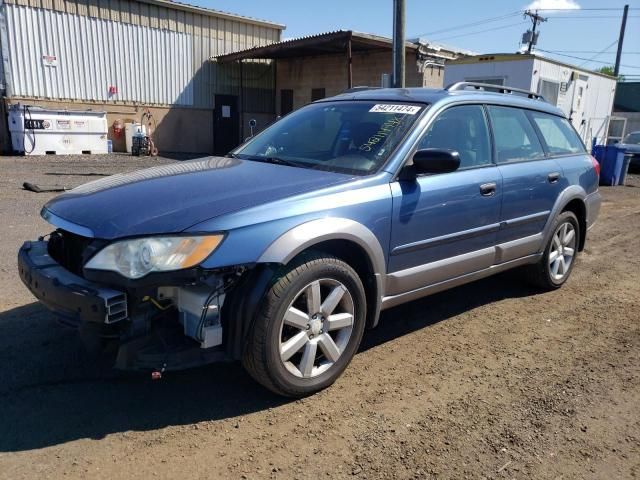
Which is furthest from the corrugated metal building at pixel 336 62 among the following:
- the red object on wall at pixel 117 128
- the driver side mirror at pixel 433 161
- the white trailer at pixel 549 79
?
the driver side mirror at pixel 433 161

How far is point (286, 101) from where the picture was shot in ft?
73.7

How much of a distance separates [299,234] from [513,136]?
8.23 ft

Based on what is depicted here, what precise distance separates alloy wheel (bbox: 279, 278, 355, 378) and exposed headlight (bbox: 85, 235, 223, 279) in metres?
0.59

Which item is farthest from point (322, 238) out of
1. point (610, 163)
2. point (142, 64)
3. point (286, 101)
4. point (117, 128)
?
point (286, 101)

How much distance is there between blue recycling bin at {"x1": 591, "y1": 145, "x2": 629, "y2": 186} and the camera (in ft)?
46.3

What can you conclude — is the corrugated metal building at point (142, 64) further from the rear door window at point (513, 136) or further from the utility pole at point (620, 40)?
the utility pole at point (620, 40)

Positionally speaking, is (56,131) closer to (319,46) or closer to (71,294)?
(319,46)

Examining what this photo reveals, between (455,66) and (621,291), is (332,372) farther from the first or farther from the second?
(455,66)

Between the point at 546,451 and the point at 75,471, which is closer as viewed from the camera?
the point at 75,471

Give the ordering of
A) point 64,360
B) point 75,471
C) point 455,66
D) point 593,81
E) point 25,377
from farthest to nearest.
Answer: point 593,81 < point 455,66 < point 64,360 < point 25,377 < point 75,471

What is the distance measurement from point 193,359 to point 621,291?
14.4 ft

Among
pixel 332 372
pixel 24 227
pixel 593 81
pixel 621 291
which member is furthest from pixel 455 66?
pixel 332 372

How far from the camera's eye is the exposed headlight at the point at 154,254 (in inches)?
101

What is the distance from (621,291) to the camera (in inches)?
205
